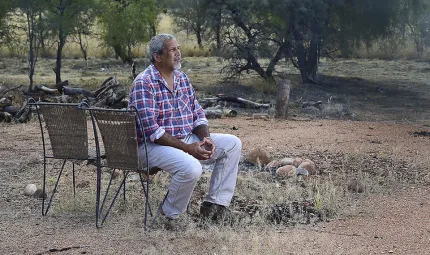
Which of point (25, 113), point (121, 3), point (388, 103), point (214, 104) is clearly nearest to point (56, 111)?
point (25, 113)

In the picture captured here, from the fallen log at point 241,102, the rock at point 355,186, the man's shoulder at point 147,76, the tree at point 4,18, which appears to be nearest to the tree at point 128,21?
the tree at point 4,18

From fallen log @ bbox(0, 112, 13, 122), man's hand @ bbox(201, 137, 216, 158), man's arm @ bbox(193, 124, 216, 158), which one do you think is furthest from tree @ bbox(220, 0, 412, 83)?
man's hand @ bbox(201, 137, 216, 158)

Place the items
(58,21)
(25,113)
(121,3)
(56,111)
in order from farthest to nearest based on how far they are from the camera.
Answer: (121,3), (58,21), (25,113), (56,111)

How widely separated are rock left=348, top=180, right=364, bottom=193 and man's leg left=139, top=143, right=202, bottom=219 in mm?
2077

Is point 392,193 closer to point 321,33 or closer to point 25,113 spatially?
point 25,113

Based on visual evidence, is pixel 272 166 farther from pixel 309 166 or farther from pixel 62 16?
pixel 62 16

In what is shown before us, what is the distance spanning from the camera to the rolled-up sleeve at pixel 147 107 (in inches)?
237

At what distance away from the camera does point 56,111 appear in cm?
636

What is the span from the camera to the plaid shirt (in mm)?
6047

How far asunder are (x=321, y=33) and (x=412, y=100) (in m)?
2.86

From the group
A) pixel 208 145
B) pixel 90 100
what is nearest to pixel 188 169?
pixel 208 145

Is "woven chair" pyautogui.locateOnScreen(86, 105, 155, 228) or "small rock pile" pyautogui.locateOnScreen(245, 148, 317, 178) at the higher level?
"woven chair" pyautogui.locateOnScreen(86, 105, 155, 228)

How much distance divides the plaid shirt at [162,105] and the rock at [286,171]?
183cm

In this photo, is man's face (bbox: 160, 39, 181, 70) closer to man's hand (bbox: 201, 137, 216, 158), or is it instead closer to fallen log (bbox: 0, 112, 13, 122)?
man's hand (bbox: 201, 137, 216, 158)
